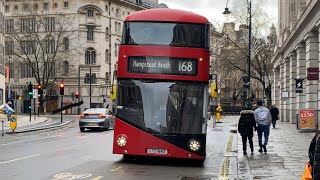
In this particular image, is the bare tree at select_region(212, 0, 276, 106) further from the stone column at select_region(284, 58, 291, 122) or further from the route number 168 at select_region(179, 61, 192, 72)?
the route number 168 at select_region(179, 61, 192, 72)

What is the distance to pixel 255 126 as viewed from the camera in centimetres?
1877

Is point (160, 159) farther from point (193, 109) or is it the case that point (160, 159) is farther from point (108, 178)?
point (108, 178)

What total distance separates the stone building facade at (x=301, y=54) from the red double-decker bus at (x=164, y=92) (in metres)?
9.56

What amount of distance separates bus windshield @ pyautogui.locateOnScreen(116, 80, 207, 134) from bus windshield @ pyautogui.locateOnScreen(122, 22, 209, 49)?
115 cm

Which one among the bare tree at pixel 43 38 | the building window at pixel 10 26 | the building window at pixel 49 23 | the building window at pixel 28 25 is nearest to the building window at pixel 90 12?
the bare tree at pixel 43 38

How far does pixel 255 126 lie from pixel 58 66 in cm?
7642

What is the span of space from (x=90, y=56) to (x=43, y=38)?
8.45 m

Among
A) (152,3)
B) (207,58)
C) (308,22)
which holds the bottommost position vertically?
(207,58)

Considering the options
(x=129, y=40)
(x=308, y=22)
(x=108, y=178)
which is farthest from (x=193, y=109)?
(x=308, y=22)

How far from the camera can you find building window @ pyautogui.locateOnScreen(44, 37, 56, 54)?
8797 cm

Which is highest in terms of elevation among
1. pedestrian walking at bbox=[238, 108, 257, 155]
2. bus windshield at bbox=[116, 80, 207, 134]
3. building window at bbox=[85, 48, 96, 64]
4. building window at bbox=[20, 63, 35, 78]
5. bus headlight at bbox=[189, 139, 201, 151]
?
building window at bbox=[85, 48, 96, 64]

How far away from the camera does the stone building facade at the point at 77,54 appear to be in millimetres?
91625

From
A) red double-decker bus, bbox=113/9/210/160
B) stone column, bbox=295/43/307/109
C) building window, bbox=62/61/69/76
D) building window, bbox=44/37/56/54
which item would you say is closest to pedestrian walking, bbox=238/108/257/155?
red double-decker bus, bbox=113/9/210/160

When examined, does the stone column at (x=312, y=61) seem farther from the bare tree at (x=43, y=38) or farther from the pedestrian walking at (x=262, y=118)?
the bare tree at (x=43, y=38)
